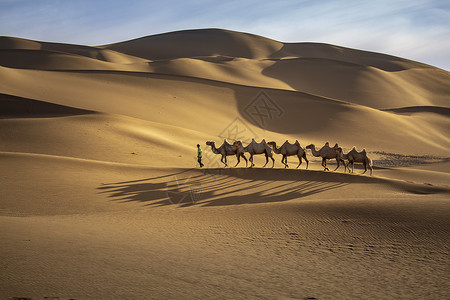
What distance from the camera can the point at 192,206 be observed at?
38.3 feet

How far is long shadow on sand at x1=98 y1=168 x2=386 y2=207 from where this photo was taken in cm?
1252

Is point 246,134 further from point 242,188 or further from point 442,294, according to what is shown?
point 442,294

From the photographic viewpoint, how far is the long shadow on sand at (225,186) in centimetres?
1252

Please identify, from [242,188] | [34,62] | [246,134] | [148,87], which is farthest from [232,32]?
[242,188]

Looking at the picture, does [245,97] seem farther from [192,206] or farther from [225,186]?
[192,206]

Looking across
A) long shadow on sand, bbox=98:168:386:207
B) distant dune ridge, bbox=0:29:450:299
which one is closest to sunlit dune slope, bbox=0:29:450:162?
distant dune ridge, bbox=0:29:450:299

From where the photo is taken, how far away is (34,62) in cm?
6075

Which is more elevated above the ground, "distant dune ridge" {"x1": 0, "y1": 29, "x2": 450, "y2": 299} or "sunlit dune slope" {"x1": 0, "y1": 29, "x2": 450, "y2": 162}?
"sunlit dune slope" {"x1": 0, "y1": 29, "x2": 450, "y2": 162}

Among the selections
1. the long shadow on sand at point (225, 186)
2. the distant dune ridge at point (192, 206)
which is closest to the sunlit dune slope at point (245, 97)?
the distant dune ridge at point (192, 206)

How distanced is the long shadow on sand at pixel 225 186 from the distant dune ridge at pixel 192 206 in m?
0.07

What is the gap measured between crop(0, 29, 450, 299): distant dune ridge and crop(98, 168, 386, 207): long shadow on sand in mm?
74

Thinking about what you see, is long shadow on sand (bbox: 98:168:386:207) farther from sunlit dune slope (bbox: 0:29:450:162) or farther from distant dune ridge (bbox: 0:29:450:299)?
sunlit dune slope (bbox: 0:29:450:162)

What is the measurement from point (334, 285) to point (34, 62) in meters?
65.0

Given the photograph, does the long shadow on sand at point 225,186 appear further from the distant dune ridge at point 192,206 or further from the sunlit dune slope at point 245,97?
the sunlit dune slope at point 245,97
